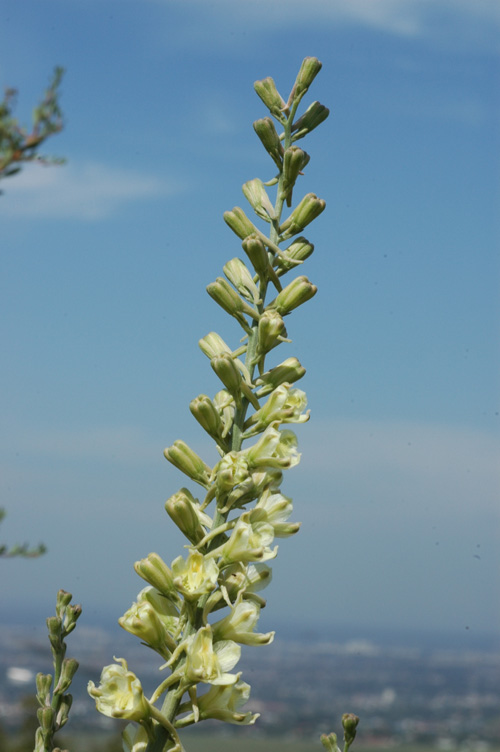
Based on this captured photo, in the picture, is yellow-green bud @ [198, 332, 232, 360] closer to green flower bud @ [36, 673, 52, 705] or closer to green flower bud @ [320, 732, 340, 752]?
green flower bud @ [36, 673, 52, 705]

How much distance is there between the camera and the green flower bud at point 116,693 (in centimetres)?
229

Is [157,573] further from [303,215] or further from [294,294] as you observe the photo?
[303,215]

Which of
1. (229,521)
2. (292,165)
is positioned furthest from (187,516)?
(292,165)

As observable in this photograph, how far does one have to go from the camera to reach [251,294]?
10.2 feet

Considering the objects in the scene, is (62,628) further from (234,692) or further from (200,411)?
(200,411)

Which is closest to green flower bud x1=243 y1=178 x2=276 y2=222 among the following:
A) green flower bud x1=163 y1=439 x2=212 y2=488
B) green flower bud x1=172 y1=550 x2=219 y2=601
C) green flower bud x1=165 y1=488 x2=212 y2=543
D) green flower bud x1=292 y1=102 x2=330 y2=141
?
green flower bud x1=292 y1=102 x2=330 y2=141

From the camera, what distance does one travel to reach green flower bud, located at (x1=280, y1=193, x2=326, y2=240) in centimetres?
311

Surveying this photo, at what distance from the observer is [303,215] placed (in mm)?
3113

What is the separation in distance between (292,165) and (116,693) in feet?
6.36

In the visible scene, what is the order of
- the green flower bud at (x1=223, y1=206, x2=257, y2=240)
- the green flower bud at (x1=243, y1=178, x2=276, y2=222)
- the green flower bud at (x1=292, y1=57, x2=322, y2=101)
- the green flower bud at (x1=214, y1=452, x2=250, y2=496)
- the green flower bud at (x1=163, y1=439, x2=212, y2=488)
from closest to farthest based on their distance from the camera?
the green flower bud at (x1=214, y1=452, x2=250, y2=496), the green flower bud at (x1=163, y1=439, x2=212, y2=488), the green flower bud at (x1=223, y1=206, x2=257, y2=240), the green flower bud at (x1=243, y1=178, x2=276, y2=222), the green flower bud at (x1=292, y1=57, x2=322, y2=101)

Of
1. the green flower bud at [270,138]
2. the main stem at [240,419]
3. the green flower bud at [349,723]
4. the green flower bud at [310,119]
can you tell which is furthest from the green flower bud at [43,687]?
the green flower bud at [310,119]

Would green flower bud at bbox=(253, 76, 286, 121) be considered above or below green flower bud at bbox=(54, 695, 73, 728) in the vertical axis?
above

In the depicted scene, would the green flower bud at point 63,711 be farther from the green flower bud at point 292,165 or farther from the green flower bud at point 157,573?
the green flower bud at point 292,165

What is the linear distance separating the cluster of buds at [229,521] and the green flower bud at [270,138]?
20cm
